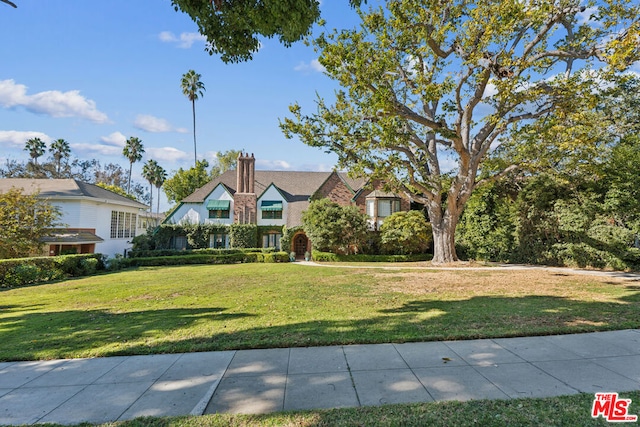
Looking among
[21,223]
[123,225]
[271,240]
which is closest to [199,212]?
[123,225]

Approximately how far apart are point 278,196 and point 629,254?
88.6ft

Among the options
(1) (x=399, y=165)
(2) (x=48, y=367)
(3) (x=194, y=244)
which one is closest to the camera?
(2) (x=48, y=367)

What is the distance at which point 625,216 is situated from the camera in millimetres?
16469

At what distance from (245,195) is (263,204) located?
2096 millimetres

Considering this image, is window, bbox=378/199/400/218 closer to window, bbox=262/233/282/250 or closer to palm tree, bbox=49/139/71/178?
window, bbox=262/233/282/250

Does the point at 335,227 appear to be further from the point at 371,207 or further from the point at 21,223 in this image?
the point at 21,223

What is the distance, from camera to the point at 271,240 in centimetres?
3188

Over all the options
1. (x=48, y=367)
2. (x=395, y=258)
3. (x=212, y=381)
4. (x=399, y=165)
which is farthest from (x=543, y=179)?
(x=48, y=367)

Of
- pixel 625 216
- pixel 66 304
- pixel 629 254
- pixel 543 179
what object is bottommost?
pixel 66 304

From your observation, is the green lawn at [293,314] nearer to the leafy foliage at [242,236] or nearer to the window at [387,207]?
the leafy foliage at [242,236]

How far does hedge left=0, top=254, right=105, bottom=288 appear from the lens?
50.8 ft

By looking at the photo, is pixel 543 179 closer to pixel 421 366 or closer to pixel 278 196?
pixel 421 366

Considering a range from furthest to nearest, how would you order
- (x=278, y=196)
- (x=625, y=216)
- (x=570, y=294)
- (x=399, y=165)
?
(x=278, y=196), (x=399, y=165), (x=625, y=216), (x=570, y=294)

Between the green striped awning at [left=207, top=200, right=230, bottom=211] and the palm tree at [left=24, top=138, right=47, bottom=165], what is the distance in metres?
36.8
